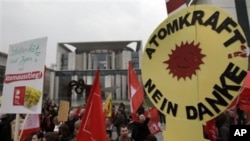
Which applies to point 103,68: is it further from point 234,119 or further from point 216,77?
point 216,77

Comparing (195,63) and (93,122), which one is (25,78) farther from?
(195,63)

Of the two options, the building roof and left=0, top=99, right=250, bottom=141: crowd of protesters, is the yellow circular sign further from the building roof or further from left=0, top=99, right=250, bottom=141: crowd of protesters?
the building roof

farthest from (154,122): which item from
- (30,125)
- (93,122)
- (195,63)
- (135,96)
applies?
(195,63)

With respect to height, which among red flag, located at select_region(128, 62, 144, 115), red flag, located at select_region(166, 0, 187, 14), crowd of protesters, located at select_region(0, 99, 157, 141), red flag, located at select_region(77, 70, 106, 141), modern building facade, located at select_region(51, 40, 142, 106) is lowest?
crowd of protesters, located at select_region(0, 99, 157, 141)

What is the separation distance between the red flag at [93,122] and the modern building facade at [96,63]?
50993 mm

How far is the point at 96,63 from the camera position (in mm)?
67688

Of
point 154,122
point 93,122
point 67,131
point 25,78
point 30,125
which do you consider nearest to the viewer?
point 93,122

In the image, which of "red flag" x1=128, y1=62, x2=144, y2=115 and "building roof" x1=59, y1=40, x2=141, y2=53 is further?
"building roof" x1=59, y1=40, x2=141, y2=53

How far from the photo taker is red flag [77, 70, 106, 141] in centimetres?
417

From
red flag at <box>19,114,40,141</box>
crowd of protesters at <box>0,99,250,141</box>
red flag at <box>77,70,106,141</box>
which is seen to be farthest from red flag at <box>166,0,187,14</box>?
red flag at <box>19,114,40,141</box>

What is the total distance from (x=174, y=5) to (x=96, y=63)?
6460 centimetres

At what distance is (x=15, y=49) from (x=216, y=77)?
15.0 ft

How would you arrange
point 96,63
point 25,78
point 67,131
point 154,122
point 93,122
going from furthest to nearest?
point 96,63 → point 154,122 → point 67,131 → point 25,78 → point 93,122

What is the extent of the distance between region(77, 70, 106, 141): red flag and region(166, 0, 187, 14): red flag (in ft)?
4.87
